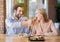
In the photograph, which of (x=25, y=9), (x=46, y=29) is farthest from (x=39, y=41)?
(x=25, y=9)

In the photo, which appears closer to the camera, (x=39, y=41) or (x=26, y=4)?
(x=39, y=41)

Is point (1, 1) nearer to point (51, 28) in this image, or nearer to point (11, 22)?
point (11, 22)

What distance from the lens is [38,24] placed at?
2660 mm

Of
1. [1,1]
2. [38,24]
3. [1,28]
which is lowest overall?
[1,28]

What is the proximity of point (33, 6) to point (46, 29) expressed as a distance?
3.71 m

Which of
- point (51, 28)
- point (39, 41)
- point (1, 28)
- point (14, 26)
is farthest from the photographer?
point (1, 28)

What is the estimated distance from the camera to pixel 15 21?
9.18ft

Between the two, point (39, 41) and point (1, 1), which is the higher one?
point (1, 1)

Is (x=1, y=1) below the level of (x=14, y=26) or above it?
above

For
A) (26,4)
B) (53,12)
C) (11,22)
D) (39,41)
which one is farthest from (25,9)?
(39,41)

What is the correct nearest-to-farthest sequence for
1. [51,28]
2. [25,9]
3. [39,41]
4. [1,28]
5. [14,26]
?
[39,41]
[51,28]
[14,26]
[1,28]
[25,9]

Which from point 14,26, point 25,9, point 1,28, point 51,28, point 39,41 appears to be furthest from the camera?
point 25,9

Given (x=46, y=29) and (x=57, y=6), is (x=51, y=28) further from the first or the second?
(x=57, y=6)

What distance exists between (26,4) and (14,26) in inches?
145
